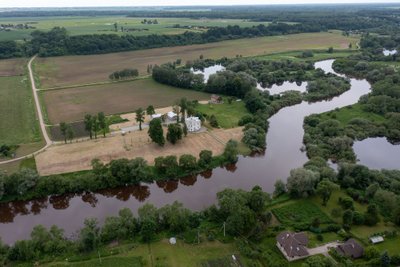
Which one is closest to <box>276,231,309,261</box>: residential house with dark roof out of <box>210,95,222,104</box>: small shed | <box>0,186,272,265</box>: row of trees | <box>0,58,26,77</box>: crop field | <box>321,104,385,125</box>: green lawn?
<box>0,186,272,265</box>: row of trees

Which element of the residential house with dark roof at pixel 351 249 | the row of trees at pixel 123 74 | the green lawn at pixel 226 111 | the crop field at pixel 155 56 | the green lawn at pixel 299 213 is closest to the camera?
the residential house with dark roof at pixel 351 249

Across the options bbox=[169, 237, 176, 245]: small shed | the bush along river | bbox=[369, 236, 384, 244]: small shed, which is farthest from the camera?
the bush along river

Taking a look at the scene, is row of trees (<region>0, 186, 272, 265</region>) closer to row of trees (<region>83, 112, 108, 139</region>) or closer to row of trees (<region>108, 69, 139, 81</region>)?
row of trees (<region>83, 112, 108, 139</region>)

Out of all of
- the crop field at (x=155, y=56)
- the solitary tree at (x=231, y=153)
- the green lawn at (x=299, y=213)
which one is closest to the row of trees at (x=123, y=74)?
the crop field at (x=155, y=56)

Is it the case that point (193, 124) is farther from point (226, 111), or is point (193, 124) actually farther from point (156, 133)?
point (226, 111)

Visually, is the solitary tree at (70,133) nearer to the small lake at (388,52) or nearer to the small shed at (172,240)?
the small shed at (172,240)

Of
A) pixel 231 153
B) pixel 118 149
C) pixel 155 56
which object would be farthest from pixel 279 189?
pixel 155 56
